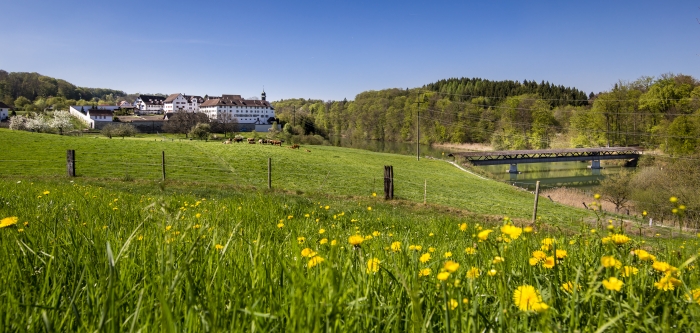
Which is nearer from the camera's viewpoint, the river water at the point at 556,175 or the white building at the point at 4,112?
the river water at the point at 556,175

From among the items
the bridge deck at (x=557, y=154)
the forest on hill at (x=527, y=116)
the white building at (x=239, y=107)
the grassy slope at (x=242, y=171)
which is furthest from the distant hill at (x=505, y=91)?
the grassy slope at (x=242, y=171)

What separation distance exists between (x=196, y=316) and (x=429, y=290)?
77cm

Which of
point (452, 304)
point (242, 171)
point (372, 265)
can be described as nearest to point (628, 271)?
point (452, 304)

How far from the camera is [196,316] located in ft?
3.29

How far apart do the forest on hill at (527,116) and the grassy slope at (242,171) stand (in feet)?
77.7

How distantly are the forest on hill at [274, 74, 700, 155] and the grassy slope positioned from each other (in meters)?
23.7

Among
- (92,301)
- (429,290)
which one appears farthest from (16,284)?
(429,290)

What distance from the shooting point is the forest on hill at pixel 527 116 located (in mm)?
59250

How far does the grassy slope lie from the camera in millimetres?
23016

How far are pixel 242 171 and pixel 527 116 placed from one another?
81856 mm

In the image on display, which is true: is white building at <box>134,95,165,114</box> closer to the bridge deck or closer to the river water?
the river water

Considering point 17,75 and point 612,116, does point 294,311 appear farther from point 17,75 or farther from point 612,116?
point 17,75

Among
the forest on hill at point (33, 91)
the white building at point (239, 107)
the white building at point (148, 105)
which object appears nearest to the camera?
the forest on hill at point (33, 91)

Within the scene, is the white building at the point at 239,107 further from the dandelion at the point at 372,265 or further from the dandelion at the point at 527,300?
the dandelion at the point at 527,300
